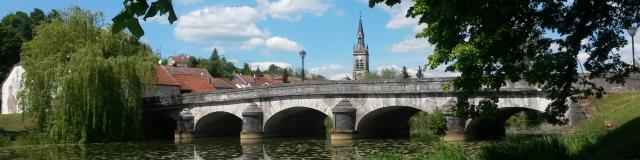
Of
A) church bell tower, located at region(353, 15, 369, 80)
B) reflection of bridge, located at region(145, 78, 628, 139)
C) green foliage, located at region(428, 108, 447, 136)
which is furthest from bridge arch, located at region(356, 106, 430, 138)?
church bell tower, located at region(353, 15, 369, 80)

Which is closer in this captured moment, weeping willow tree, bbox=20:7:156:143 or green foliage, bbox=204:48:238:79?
weeping willow tree, bbox=20:7:156:143

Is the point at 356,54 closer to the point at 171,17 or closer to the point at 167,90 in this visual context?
the point at 167,90

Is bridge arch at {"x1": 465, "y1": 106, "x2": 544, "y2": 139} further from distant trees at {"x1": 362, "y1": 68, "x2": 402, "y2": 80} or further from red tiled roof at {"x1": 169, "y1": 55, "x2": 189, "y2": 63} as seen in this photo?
red tiled roof at {"x1": 169, "y1": 55, "x2": 189, "y2": 63}

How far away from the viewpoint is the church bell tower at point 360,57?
348ft

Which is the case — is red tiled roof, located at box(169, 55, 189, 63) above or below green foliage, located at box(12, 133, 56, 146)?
above

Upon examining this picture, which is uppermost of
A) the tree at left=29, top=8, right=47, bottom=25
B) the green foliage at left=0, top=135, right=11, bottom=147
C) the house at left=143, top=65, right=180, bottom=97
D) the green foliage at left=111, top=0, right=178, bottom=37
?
the tree at left=29, top=8, right=47, bottom=25

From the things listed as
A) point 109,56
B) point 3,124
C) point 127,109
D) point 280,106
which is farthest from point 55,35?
Answer: point 280,106

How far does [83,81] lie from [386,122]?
1602 centimetres

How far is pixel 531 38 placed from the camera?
→ 1059 cm

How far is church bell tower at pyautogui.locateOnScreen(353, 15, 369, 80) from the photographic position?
348ft

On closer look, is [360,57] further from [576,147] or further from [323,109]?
[576,147]

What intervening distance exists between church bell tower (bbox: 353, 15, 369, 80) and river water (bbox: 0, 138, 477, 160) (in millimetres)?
74637

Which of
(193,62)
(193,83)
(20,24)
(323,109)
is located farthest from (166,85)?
(193,62)

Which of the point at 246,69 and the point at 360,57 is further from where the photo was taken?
the point at 246,69
